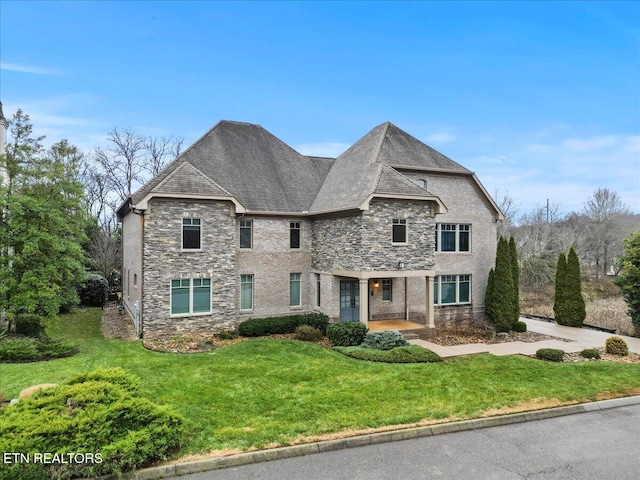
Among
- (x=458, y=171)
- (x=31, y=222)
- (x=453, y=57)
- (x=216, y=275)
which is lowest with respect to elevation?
(x=216, y=275)

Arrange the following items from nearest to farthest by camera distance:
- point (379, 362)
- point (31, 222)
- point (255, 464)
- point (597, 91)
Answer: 1. point (255, 464)
2. point (379, 362)
3. point (31, 222)
4. point (597, 91)

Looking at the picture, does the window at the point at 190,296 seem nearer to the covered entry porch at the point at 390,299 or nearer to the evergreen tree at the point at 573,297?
the covered entry porch at the point at 390,299

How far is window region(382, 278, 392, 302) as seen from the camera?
65.1 ft

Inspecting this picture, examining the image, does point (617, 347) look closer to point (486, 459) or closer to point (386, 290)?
point (386, 290)

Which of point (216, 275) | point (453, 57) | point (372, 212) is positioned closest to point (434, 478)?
point (372, 212)

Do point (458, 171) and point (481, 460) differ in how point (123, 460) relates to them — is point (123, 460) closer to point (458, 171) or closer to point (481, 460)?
point (481, 460)

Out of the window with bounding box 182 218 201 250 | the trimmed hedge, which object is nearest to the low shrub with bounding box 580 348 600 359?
the trimmed hedge

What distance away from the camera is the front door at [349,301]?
1917 centimetres

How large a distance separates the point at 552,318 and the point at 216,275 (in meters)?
20.1

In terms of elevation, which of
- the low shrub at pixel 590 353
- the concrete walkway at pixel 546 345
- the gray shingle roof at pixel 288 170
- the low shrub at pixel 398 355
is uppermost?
the gray shingle roof at pixel 288 170

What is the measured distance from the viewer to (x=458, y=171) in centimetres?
2080

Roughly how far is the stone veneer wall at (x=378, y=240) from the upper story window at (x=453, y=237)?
264 cm

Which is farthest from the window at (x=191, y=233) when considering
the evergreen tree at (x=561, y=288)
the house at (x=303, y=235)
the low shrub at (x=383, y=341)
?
the evergreen tree at (x=561, y=288)

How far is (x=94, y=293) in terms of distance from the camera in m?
26.8
